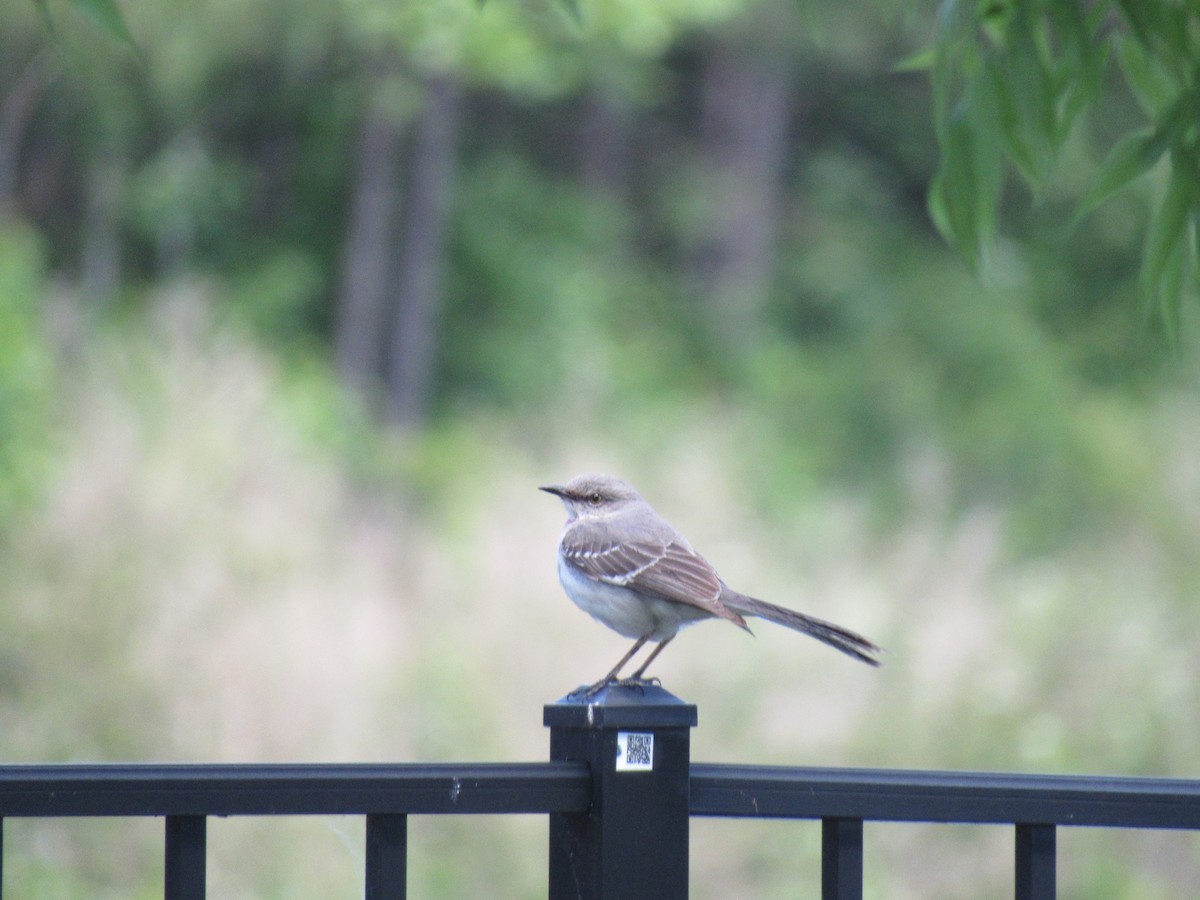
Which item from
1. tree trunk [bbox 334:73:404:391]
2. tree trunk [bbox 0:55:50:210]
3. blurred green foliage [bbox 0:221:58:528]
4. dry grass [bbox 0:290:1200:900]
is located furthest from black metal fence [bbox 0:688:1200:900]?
tree trunk [bbox 334:73:404:391]

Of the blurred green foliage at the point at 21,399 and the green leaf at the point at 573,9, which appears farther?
the blurred green foliage at the point at 21,399

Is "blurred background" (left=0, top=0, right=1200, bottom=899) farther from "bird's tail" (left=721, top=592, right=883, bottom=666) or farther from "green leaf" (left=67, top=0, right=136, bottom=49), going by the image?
"bird's tail" (left=721, top=592, right=883, bottom=666)

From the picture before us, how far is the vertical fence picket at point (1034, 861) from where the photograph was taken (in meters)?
2.35

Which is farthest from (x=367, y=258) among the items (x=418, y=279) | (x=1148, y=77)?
(x=1148, y=77)

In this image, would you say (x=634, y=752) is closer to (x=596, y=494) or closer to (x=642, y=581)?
(x=642, y=581)

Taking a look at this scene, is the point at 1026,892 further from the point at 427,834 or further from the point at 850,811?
the point at 427,834

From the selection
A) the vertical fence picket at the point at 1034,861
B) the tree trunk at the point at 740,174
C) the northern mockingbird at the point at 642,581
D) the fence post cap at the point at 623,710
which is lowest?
the vertical fence picket at the point at 1034,861

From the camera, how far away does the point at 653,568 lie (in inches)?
150

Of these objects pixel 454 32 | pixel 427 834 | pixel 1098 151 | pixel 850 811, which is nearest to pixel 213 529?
pixel 427 834

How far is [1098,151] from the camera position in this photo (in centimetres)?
1781

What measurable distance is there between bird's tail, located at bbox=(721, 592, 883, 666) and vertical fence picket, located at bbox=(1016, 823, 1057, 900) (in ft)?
1.25

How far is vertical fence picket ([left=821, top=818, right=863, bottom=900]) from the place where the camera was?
232 centimetres

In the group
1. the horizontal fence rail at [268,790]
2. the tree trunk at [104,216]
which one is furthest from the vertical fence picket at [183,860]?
the tree trunk at [104,216]

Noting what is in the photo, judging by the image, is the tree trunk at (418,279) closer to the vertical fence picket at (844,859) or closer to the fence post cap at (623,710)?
the fence post cap at (623,710)
